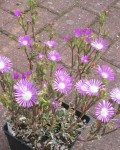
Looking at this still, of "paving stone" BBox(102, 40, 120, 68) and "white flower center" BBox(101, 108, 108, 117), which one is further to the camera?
"paving stone" BBox(102, 40, 120, 68)

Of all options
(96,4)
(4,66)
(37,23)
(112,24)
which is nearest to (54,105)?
(4,66)

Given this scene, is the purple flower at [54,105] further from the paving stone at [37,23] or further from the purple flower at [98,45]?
the paving stone at [37,23]

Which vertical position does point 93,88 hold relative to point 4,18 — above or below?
below

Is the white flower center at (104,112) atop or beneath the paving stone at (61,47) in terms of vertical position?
beneath

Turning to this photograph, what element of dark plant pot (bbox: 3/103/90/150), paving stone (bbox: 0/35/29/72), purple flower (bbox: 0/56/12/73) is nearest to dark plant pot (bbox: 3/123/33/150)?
dark plant pot (bbox: 3/103/90/150)

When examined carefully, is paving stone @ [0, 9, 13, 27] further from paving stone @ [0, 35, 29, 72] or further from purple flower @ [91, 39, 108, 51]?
purple flower @ [91, 39, 108, 51]

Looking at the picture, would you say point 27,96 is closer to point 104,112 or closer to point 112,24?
point 104,112

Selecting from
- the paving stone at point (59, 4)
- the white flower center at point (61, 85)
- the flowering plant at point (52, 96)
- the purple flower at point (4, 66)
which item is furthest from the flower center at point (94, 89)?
the paving stone at point (59, 4)
